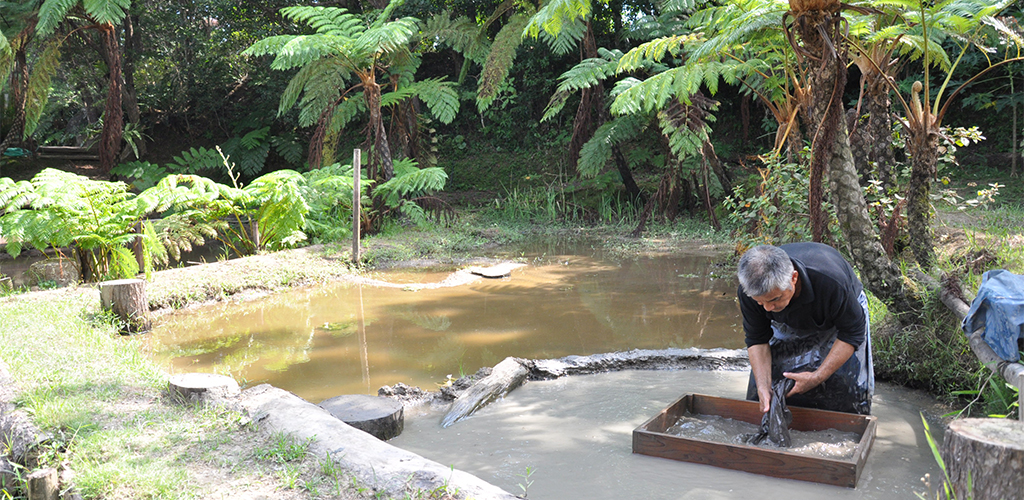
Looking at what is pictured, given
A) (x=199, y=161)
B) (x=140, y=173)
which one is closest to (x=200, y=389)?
(x=140, y=173)

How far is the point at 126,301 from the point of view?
5742mm

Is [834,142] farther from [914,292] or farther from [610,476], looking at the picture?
[610,476]

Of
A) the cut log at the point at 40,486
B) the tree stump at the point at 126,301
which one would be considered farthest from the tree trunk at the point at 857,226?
the tree stump at the point at 126,301

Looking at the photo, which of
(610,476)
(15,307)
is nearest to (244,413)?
(610,476)

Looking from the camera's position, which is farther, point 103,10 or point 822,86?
point 103,10

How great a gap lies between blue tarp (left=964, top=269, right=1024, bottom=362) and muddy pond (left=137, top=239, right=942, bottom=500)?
0.63m

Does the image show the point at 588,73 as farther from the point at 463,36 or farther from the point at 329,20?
the point at 329,20

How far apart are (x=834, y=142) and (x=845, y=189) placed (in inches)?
11.3

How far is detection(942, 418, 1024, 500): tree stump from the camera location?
6.16ft

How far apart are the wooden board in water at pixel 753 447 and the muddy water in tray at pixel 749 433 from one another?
0.09 feet

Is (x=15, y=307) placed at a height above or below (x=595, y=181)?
below

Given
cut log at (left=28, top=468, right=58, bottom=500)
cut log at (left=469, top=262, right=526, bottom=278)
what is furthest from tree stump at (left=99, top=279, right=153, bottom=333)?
cut log at (left=469, top=262, right=526, bottom=278)

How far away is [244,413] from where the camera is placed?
3.39 m

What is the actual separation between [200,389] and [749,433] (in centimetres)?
276
